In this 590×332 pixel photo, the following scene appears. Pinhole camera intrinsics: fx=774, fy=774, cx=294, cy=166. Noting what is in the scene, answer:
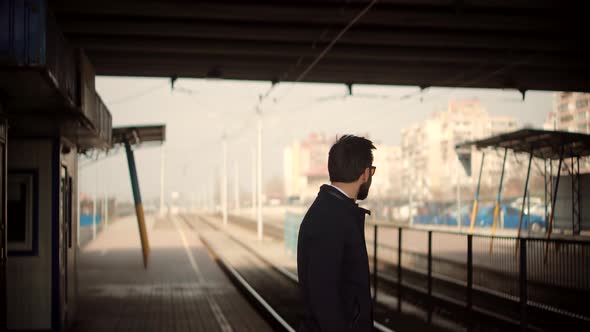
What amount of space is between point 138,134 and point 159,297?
25.9ft

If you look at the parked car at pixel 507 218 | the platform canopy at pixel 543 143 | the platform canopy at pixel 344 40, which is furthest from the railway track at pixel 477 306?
the parked car at pixel 507 218

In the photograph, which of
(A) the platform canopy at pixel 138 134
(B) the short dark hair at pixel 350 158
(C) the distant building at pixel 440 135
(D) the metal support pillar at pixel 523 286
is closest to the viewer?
(B) the short dark hair at pixel 350 158

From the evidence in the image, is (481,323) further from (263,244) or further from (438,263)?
(263,244)

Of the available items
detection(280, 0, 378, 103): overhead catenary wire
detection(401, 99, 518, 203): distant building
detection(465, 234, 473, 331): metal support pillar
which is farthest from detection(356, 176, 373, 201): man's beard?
detection(401, 99, 518, 203): distant building

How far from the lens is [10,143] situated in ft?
36.9

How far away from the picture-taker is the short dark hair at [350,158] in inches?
139

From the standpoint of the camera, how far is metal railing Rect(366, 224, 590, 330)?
10.6 m

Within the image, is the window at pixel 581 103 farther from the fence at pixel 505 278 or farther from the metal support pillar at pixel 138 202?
the fence at pixel 505 278

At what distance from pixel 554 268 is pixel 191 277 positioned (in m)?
11.9

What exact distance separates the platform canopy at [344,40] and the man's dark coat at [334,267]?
8.10 meters

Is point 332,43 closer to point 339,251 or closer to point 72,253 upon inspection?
point 72,253

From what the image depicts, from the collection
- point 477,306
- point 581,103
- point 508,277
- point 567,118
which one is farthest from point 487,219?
point 567,118

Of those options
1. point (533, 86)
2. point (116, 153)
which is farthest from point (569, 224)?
point (116, 153)

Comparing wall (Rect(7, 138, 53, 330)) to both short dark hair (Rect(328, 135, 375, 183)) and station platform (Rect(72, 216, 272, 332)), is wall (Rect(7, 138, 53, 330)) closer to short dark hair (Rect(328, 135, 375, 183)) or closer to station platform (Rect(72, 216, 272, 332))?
station platform (Rect(72, 216, 272, 332))
